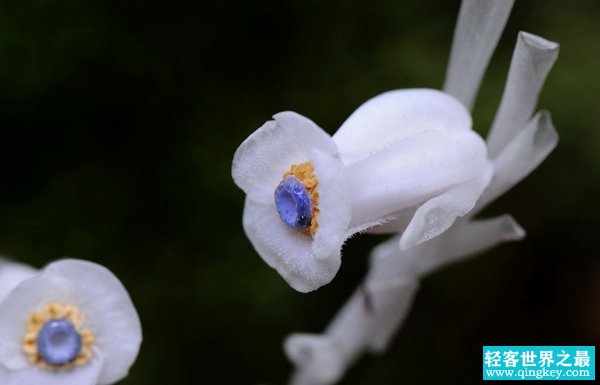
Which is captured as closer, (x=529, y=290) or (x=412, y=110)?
(x=412, y=110)

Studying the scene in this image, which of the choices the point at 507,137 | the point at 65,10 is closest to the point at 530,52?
the point at 507,137

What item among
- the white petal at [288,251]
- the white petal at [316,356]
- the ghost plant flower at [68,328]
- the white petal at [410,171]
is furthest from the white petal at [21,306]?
the white petal at [316,356]

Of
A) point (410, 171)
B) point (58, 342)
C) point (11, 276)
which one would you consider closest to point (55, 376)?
point (58, 342)

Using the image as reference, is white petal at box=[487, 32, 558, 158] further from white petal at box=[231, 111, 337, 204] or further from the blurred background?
the blurred background

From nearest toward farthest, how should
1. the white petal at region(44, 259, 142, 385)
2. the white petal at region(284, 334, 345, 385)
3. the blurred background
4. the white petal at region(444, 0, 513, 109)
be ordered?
the white petal at region(44, 259, 142, 385) → the white petal at region(444, 0, 513, 109) → the white petal at region(284, 334, 345, 385) → the blurred background

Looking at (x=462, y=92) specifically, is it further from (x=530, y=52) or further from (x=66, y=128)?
(x=66, y=128)

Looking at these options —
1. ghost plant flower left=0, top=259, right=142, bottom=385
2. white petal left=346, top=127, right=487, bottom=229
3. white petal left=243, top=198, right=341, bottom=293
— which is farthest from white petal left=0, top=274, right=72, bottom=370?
white petal left=346, top=127, right=487, bottom=229

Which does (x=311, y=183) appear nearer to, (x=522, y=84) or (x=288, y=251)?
(x=288, y=251)
